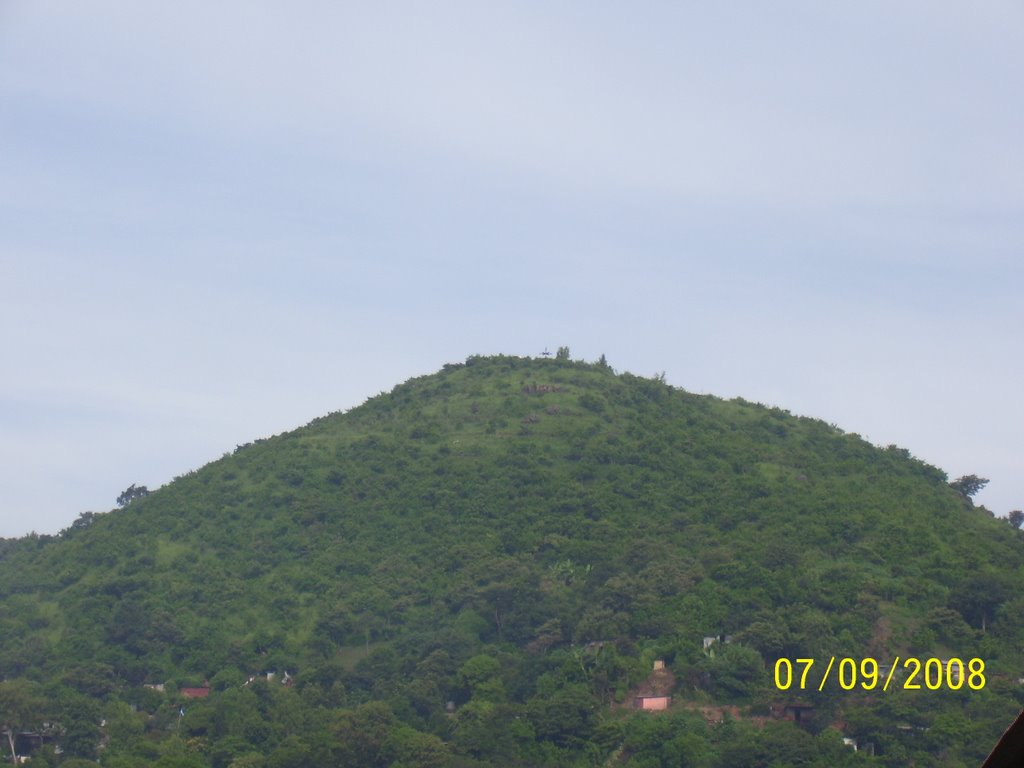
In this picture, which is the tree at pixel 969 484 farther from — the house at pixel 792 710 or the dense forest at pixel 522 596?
the house at pixel 792 710

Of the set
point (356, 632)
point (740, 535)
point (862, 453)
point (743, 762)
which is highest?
point (862, 453)

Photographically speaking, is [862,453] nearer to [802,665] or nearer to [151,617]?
[802,665]

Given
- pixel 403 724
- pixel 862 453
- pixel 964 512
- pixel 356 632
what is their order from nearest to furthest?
pixel 403 724 → pixel 356 632 → pixel 964 512 → pixel 862 453

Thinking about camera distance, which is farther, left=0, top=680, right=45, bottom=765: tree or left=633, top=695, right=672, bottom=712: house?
left=0, top=680, right=45, bottom=765: tree

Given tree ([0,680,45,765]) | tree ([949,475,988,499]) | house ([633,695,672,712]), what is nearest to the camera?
house ([633,695,672,712])

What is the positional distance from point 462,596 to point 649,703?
28.4ft

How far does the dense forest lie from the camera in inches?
1086

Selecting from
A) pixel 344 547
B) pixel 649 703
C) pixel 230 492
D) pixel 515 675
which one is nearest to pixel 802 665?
pixel 649 703

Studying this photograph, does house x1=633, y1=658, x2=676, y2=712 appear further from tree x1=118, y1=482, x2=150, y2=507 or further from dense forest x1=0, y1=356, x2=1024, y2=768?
tree x1=118, y1=482, x2=150, y2=507

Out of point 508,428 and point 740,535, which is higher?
point 508,428

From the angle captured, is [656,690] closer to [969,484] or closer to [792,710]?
[792,710]

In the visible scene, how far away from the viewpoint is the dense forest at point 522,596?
90.5 ft

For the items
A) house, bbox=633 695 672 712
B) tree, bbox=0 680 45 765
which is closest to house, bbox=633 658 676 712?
house, bbox=633 695 672 712

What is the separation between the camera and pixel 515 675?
30.9m
